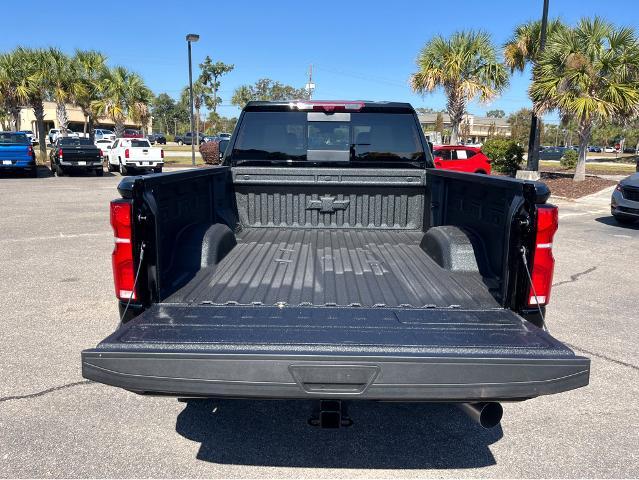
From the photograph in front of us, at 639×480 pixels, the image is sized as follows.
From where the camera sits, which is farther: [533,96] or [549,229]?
[533,96]

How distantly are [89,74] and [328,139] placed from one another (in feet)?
100

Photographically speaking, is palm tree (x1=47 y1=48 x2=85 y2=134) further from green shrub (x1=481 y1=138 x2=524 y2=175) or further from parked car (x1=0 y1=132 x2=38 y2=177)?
green shrub (x1=481 y1=138 x2=524 y2=175)

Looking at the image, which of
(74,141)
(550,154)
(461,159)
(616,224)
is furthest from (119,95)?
(550,154)

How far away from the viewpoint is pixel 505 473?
285 centimetres

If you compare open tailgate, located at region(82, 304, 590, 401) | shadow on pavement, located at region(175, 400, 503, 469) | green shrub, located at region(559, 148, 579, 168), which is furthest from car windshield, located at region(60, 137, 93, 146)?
green shrub, located at region(559, 148, 579, 168)

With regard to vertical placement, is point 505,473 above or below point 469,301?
below

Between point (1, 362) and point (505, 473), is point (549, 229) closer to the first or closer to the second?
point (505, 473)

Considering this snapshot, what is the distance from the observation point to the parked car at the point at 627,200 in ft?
36.8

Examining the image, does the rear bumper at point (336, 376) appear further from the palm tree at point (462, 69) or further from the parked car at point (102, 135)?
the parked car at point (102, 135)

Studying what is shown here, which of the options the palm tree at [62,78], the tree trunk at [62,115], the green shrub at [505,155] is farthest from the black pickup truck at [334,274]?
the tree trunk at [62,115]

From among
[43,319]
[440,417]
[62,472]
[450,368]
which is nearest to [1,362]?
[43,319]

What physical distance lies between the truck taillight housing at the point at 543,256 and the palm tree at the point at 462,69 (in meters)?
22.0

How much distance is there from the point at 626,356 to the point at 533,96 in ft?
52.6

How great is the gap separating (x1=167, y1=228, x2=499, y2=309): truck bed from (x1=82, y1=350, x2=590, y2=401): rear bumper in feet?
2.35
